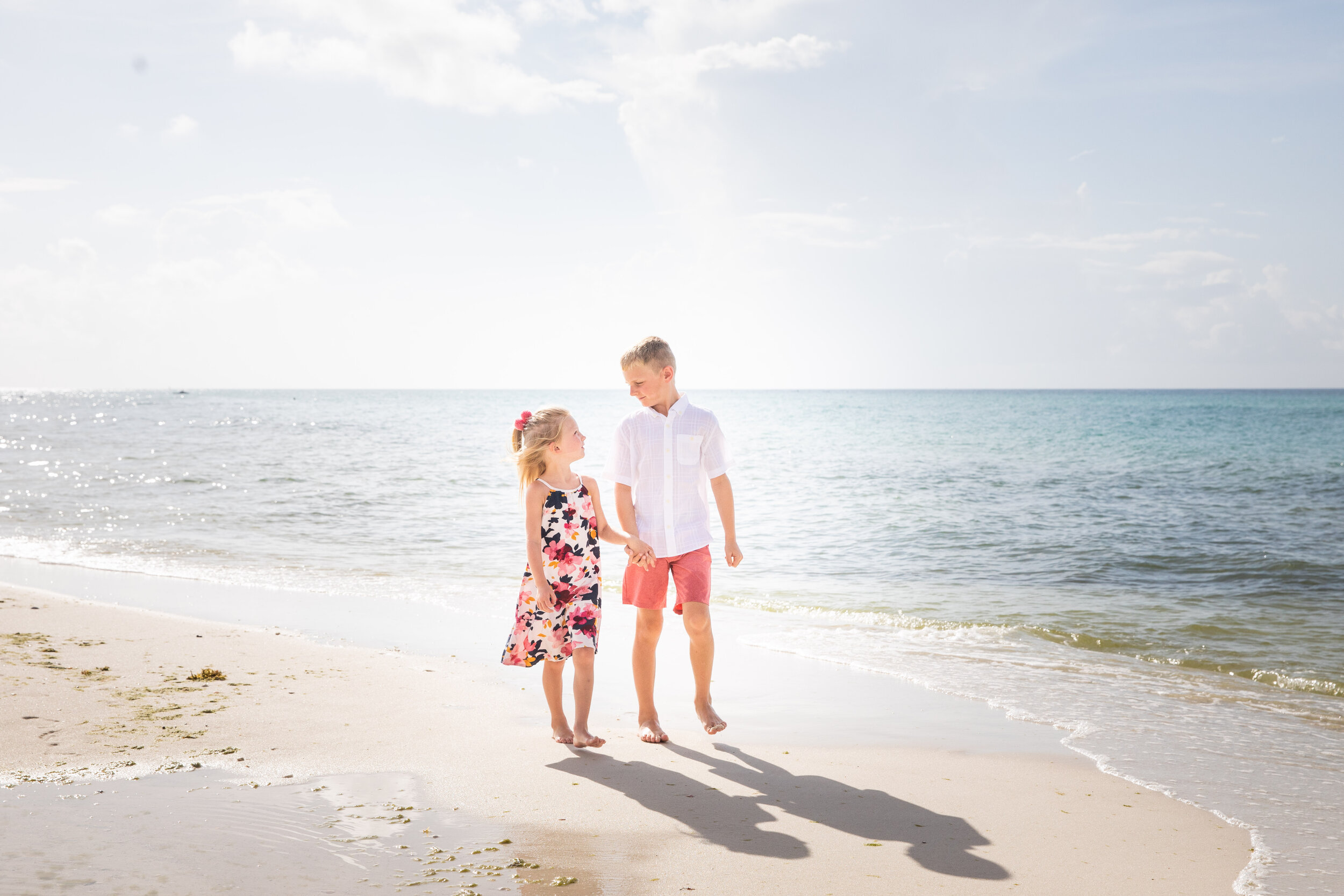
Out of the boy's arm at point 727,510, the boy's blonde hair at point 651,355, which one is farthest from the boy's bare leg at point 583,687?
the boy's blonde hair at point 651,355

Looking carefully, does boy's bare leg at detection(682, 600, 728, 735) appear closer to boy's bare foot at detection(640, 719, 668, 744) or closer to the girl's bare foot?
boy's bare foot at detection(640, 719, 668, 744)

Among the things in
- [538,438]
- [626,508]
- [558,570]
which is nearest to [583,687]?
[558,570]

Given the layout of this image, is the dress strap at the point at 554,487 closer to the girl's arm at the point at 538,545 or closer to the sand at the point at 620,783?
the girl's arm at the point at 538,545

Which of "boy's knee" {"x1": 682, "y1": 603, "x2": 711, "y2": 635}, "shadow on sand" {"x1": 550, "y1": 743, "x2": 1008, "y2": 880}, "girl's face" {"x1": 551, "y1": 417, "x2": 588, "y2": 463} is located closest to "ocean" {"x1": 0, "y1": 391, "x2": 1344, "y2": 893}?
"shadow on sand" {"x1": 550, "y1": 743, "x2": 1008, "y2": 880}

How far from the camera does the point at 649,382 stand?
446 cm

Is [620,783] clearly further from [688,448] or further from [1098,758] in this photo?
[1098,758]

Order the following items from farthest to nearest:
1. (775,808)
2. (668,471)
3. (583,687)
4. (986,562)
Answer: (986,562), (668,471), (583,687), (775,808)

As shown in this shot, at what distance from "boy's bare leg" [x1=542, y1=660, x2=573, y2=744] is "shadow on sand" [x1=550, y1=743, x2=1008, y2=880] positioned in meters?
0.14

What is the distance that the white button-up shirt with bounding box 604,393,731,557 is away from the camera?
446cm

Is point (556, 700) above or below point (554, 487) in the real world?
below

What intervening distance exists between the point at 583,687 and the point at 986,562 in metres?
7.73

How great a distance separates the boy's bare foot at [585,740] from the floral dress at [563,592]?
373 millimetres

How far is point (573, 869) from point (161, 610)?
588 centimetres

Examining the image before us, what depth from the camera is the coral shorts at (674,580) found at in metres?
4.49
